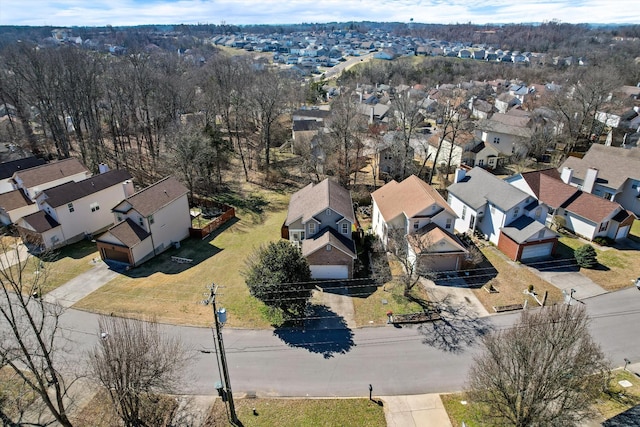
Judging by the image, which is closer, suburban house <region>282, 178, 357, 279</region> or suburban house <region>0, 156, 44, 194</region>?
suburban house <region>282, 178, 357, 279</region>

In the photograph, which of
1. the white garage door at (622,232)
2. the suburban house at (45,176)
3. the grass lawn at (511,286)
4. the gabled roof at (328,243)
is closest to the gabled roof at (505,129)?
the white garage door at (622,232)

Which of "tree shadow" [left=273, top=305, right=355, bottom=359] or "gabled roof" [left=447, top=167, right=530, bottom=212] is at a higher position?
"gabled roof" [left=447, top=167, right=530, bottom=212]

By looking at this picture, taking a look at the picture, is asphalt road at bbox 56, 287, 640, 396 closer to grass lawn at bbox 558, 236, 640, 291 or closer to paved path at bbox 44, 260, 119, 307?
paved path at bbox 44, 260, 119, 307

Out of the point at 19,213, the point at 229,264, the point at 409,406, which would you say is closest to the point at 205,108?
the point at 19,213

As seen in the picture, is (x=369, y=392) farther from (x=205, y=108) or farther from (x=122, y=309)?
(x=205, y=108)

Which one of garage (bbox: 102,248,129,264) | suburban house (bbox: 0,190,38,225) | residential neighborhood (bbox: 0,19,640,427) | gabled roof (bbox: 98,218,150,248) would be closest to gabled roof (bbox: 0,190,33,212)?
suburban house (bbox: 0,190,38,225)
